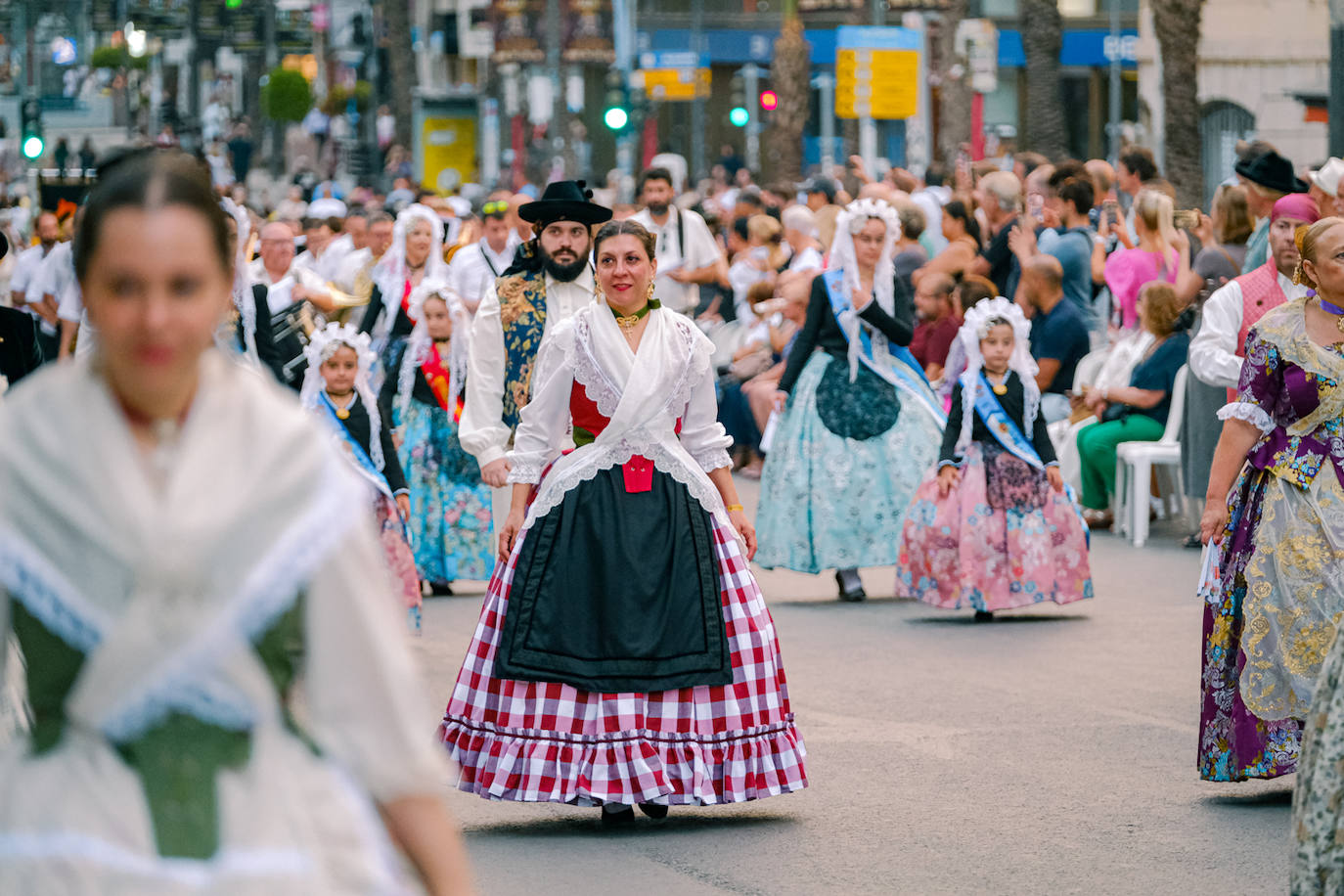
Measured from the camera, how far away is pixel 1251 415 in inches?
290

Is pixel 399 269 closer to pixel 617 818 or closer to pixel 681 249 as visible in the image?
pixel 681 249

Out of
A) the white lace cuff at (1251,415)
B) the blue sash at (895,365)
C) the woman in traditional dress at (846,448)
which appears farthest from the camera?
the woman in traditional dress at (846,448)

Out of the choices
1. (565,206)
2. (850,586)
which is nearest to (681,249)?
(850,586)

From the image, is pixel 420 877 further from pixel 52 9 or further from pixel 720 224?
pixel 52 9

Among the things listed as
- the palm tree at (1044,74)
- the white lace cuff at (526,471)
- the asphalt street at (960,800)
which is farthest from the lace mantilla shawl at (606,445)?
the palm tree at (1044,74)

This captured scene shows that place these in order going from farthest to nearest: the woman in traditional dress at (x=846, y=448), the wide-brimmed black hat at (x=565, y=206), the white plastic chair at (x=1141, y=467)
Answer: the white plastic chair at (x=1141, y=467), the woman in traditional dress at (x=846, y=448), the wide-brimmed black hat at (x=565, y=206)

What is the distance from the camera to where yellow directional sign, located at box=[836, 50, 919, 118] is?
31844 mm

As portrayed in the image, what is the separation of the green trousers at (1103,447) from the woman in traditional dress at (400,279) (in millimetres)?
4543

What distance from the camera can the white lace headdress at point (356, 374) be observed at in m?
11.0

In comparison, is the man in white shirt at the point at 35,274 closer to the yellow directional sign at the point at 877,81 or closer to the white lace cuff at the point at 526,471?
the white lace cuff at the point at 526,471

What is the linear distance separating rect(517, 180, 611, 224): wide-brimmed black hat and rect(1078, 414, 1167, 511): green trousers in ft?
22.9

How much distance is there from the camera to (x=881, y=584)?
1377 cm

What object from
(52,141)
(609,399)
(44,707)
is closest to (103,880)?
(44,707)

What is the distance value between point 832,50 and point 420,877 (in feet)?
222
